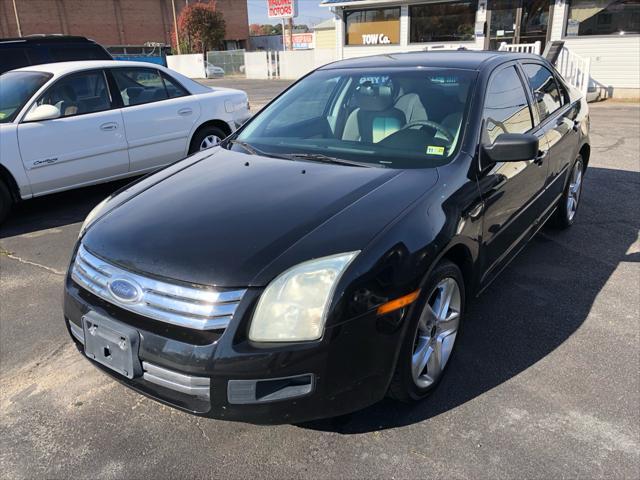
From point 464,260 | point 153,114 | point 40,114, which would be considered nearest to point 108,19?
point 153,114

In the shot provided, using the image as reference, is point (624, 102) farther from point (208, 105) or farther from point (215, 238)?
point (215, 238)

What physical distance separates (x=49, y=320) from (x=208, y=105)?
405 cm

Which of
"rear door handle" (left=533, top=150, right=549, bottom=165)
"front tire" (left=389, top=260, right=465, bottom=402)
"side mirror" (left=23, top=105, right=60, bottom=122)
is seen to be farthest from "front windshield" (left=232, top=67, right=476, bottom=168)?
"side mirror" (left=23, top=105, right=60, bottom=122)

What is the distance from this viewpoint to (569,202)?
5.02 meters

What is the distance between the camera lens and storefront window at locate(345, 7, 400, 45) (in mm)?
18875

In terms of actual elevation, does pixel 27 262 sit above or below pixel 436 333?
below

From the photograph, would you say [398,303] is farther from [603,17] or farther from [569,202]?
[603,17]

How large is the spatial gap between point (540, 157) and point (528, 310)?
1055 mm

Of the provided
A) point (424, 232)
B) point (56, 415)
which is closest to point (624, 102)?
point (424, 232)

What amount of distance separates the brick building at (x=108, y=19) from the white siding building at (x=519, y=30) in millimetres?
38601

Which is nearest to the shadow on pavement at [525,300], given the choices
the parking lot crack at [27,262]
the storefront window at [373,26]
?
the parking lot crack at [27,262]

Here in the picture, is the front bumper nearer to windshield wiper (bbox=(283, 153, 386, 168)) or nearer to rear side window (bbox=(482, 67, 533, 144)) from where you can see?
windshield wiper (bbox=(283, 153, 386, 168))

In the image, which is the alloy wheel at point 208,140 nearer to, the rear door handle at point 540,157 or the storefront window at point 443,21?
the rear door handle at point 540,157

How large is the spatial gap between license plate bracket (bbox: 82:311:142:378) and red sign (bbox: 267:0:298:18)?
3703 centimetres
